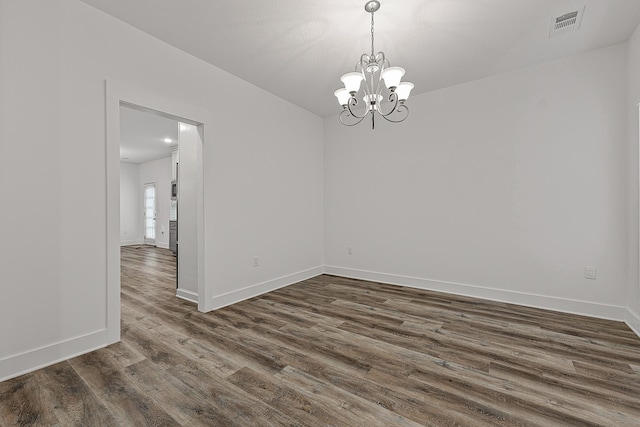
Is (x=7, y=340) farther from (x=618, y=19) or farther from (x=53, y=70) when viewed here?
(x=618, y=19)

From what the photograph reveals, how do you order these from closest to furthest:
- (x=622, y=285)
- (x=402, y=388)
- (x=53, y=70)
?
(x=402, y=388) < (x=53, y=70) < (x=622, y=285)

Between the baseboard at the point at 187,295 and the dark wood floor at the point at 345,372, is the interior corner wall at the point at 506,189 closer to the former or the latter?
the dark wood floor at the point at 345,372

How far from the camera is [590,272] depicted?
3.05 meters

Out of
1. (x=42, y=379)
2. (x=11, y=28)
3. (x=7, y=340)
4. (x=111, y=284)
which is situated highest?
(x=11, y=28)

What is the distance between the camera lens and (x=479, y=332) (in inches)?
105

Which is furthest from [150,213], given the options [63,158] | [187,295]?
[63,158]

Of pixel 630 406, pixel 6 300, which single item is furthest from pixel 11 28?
pixel 630 406

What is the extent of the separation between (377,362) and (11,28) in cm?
342

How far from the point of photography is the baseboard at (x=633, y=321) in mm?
2587

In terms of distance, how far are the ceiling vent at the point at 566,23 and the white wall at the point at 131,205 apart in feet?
35.6

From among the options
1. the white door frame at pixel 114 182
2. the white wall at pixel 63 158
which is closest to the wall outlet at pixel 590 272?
the white wall at pixel 63 158

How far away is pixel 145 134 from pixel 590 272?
7764mm

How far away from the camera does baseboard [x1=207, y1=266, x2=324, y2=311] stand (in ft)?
10.9

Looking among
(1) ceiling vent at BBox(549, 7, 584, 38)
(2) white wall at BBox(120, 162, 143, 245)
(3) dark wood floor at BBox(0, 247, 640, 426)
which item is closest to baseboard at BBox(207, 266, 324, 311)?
(3) dark wood floor at BBox(0, 247, 640, 426)
